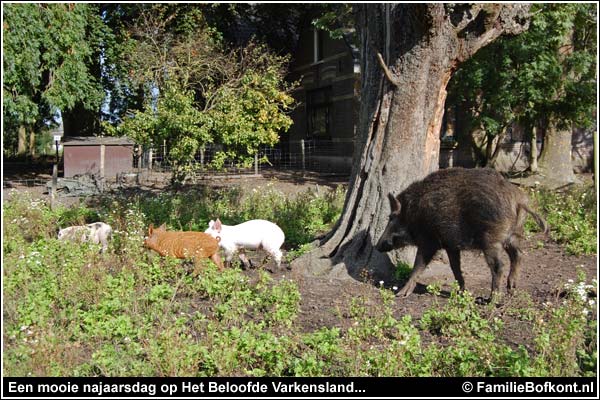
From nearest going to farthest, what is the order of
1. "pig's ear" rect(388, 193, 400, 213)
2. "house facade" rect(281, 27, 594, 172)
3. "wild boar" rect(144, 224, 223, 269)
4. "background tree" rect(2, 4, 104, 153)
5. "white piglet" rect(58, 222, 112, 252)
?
"pig's ear" rect(388, 193, 400, 213) < "wild boar" rect(144, 224, 223, 269) < "white piglet" rect(58, 222, 112, 252) < "background tree" rect(2, 4, 104, 153) < "house facade" rect(281, 27, 594, 172)

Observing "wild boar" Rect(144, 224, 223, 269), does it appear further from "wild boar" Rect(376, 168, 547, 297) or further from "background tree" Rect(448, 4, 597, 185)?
"background tree" Rect(448, 4, 597, 185)

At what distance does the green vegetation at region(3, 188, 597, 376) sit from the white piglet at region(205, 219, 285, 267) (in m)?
0.58

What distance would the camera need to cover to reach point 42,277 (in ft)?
21.6

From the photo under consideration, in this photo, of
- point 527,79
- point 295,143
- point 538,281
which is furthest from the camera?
point 295,143

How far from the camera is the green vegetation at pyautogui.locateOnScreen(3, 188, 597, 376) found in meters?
4.52

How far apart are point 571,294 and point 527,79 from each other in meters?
11.6

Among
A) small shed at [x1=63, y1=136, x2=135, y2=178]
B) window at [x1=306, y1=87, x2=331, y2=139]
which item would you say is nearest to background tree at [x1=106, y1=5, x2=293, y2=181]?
small shed at [x1=63, y1=136, x2=135, y2=178]

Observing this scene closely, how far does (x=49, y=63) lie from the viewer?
1861 cm

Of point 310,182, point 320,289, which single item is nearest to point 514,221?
point 320,289

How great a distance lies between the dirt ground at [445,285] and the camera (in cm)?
598

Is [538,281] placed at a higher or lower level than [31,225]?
lower

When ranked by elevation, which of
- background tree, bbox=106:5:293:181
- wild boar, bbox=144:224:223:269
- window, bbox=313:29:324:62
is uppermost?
window, bbox=313:29:324:62

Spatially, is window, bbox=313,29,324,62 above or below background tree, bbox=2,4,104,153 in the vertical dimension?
above

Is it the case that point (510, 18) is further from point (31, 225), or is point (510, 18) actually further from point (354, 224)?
point (31, 225)
